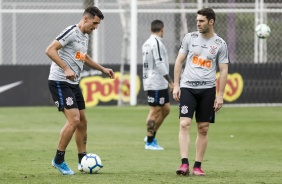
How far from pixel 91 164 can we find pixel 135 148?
397 cm

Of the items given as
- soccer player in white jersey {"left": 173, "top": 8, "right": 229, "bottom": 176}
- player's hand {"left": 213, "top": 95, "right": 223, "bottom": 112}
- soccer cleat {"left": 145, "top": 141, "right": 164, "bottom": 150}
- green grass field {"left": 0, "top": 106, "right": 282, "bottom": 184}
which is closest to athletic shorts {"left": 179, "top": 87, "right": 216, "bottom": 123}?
soccer player in white jersey {"left": 173, "top": 8, "right": 229, "bottom": 176}

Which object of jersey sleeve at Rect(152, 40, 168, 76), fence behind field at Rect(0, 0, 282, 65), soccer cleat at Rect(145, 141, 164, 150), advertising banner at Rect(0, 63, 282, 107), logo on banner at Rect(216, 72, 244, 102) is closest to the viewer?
soccer cleat at Rect(145, 141, 164, 150)

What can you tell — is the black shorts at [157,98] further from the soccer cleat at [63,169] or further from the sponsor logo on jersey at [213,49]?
the soccer cleat at [63,169]

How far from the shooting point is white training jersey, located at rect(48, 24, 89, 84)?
420 inches

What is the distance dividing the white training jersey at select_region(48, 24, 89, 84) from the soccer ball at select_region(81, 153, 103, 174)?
0.95 m

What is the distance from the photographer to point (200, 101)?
10852 mm

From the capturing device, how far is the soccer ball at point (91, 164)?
10703 mm

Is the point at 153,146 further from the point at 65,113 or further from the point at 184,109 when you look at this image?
the point at 65,113

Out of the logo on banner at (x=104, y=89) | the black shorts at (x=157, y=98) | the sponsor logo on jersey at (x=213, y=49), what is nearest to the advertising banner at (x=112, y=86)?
the logo on banner at (x=104, y=89)

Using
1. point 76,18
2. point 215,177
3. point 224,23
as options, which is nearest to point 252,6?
point 224,23

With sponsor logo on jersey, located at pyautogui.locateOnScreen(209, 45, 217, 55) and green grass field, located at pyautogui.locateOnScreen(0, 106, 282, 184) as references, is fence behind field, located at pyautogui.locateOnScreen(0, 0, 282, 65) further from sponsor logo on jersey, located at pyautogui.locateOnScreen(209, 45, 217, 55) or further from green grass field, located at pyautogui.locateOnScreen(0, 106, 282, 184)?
sponsor logo on jersey, located at pyautogui.locateOnScreen(209, 45, 217, 55)

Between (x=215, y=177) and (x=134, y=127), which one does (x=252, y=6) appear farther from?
(x=215, y=177)

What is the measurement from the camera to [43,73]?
24.4 m

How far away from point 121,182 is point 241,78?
1555 centimetres
